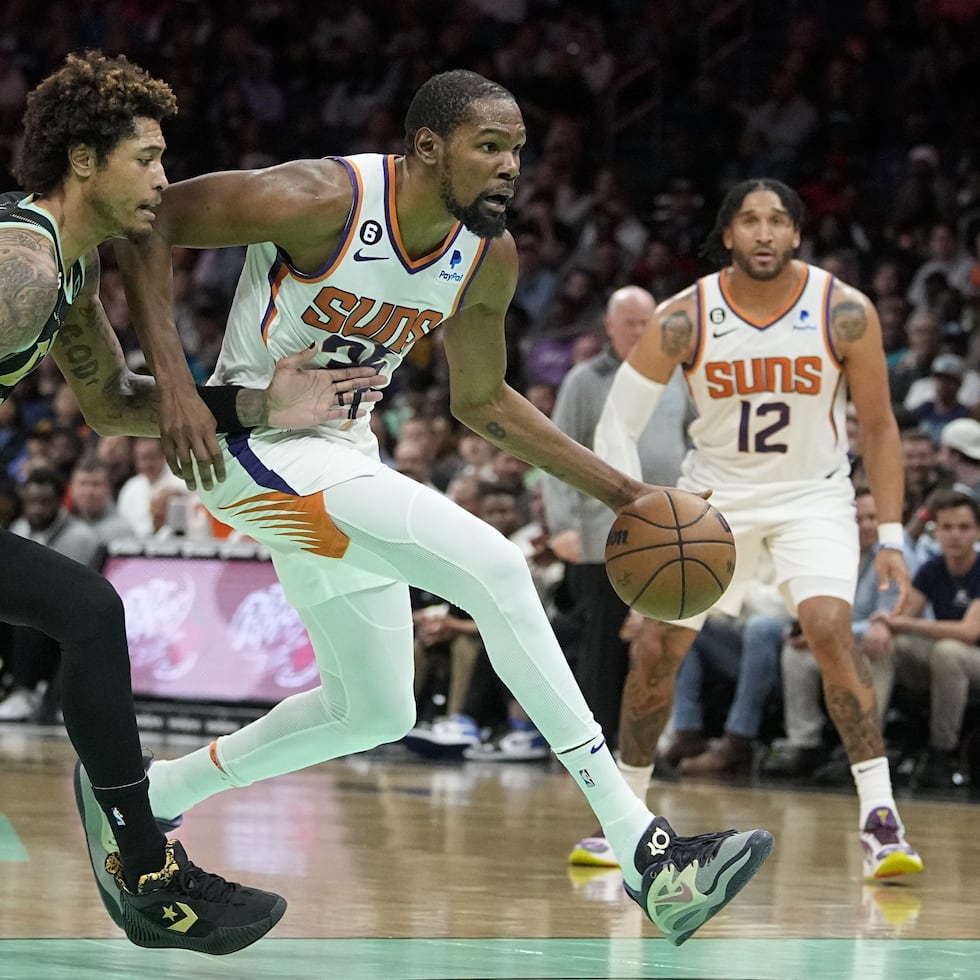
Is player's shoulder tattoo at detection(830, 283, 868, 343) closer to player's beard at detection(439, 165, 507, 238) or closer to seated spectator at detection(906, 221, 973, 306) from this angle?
player's beard at detection(439, 165, 507, 238)

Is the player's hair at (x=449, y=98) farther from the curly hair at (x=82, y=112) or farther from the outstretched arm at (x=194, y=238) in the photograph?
the curly hair at (x=82, y=112)

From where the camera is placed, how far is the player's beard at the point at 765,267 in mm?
6359

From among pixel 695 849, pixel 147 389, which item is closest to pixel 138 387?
pixel 147 389

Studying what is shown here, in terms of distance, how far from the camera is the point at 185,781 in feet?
15.9

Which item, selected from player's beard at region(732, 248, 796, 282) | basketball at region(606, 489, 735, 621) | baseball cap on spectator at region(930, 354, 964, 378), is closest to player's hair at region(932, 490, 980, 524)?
baseball cap on spectator at region(930, 354, 964, 378)

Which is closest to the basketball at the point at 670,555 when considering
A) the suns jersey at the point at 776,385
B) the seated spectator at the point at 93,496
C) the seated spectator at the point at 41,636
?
the suns jersey at the point at 776,385

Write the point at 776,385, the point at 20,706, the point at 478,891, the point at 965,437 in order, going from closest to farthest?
the point at 478,891 < the point at 776,385 < the point at 965,437 < the point at 20,706

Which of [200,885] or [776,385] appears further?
[776,385]

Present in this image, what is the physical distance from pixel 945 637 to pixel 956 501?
2.18ft

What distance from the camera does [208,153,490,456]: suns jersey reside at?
4.54 metres

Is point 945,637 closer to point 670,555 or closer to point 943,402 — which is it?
point 943,402

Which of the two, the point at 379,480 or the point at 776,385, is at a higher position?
the point at 776,385

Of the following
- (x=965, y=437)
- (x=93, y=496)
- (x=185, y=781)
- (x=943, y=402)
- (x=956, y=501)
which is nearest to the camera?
(x=185, y=781)

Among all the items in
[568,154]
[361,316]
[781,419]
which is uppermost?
[568,154]
